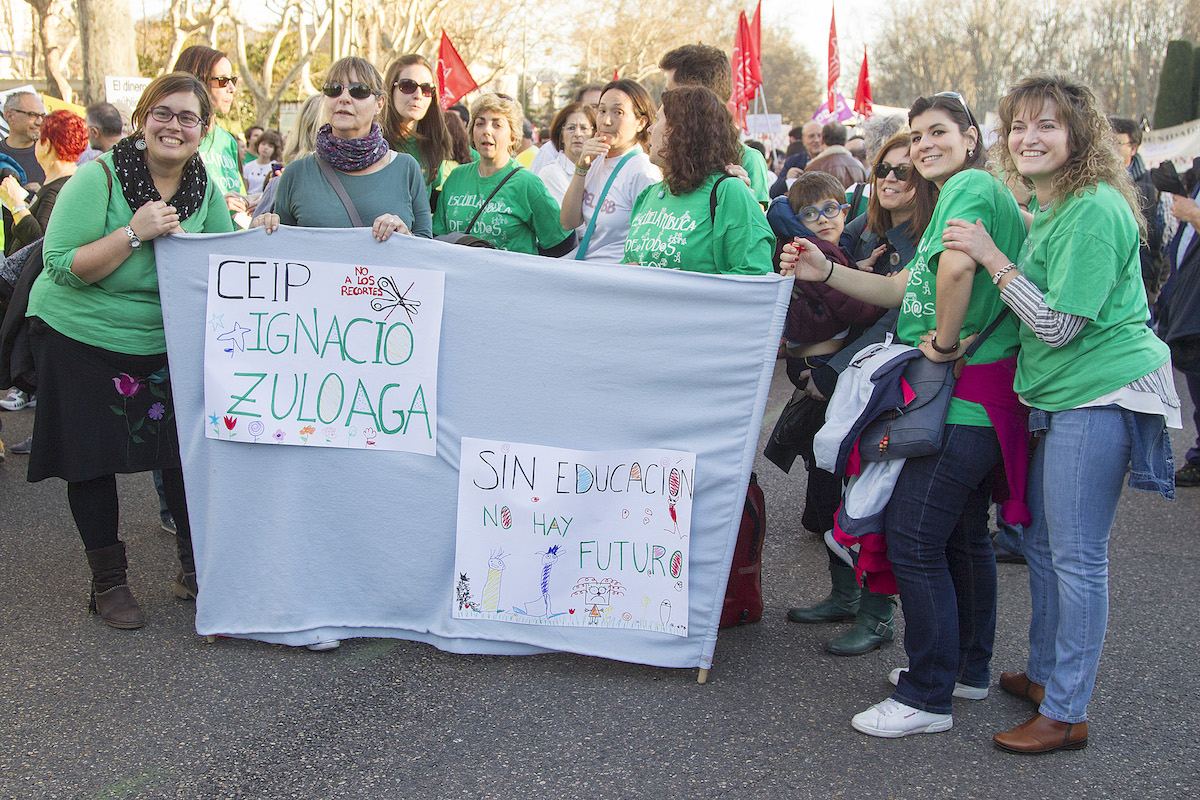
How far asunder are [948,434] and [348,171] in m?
2.27

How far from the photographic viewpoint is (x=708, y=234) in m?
3.27

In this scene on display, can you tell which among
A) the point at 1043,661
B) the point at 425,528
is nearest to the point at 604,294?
the point at 425,528

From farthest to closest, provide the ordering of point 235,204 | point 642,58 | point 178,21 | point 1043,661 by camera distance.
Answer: point 642,58 < point 178,21 < point 235,204 < point 1043,661

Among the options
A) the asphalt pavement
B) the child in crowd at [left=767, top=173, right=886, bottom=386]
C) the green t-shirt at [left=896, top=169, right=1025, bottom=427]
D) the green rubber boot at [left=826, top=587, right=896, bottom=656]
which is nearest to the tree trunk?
the asphalt pavement

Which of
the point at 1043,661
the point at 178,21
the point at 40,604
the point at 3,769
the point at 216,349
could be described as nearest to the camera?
the point at 3,769

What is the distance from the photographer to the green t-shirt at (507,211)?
4.26 metres

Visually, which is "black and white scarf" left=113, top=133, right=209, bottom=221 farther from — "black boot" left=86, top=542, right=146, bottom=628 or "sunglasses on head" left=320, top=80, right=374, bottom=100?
"black boot" left=86, top=542, right=146, bottom=628

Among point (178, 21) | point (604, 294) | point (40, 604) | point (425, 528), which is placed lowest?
point (40, 604)

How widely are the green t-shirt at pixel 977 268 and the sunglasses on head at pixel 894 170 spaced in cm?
61

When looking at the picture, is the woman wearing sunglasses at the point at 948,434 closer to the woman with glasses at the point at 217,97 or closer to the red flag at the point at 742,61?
the woman with glasses at the point at 217,97

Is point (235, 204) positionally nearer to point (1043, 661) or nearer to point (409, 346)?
point (409, 346)

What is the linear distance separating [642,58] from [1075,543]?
154ft

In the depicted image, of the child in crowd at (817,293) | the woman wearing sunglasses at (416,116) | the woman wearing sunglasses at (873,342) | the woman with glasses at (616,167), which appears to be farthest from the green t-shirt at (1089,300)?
the woman wearing sunglasses at (416,116)

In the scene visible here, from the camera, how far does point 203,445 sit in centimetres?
324
